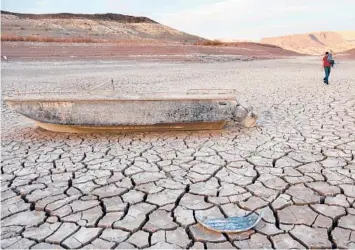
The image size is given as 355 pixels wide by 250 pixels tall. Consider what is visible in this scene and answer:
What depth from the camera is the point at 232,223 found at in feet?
7.61

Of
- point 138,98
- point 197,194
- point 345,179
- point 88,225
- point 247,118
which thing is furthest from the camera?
point 247,118

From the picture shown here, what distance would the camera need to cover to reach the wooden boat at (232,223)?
224 centimetres

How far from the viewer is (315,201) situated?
2.62 meters

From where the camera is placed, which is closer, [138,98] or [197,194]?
[197,194]

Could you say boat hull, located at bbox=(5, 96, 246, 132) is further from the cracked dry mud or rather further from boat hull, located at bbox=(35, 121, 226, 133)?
the cracked dry mud

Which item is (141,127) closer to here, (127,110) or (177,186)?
(127,110)

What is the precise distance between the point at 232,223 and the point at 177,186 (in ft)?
2.52

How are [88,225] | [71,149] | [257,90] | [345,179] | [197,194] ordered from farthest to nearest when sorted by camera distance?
[257,90], [71,149], [345,179], [197,194], [88,225]

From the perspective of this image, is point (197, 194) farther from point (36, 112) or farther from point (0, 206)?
point (36, 112)

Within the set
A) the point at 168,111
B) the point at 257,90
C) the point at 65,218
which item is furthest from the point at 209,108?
the point at 257,90

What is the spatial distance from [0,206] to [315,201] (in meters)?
2.51

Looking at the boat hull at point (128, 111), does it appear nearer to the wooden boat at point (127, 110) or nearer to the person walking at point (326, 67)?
the wooden boat at point (127, 110)

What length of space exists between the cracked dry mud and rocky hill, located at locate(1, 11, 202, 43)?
1435 inches

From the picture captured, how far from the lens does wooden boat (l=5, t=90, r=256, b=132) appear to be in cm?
440
